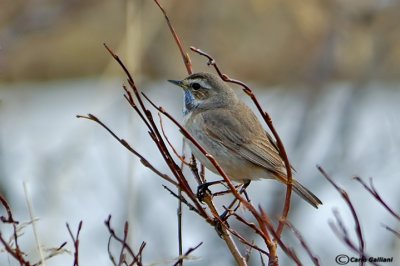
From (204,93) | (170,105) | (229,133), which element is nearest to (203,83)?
(204,93)

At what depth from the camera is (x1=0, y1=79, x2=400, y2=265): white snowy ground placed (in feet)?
25.8

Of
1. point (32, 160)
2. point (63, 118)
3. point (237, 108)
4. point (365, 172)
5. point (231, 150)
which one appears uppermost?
point (63, 118)

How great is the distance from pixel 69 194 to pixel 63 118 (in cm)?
402

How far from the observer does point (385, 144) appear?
32.2ft

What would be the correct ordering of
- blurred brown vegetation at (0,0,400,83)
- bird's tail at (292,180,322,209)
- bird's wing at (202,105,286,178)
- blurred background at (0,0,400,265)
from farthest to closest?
blurred brown vegetation at (0,0,400,83) < blurred background at (0,0,400,265) < bird's wing at (202,105,286,178) < bird's tail at (292,180,322,209)

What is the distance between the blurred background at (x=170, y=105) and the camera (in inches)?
320

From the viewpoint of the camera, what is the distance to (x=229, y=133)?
5.49 metres

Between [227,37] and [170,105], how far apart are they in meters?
2.17

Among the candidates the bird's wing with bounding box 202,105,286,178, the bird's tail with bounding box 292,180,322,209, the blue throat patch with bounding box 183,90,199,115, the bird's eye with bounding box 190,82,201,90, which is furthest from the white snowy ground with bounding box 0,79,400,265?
the bird's tail with bounding box 292,180,322,209

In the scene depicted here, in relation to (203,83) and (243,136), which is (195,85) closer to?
(203,83)

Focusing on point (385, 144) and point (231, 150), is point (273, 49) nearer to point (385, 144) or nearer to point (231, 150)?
point (385, 144)

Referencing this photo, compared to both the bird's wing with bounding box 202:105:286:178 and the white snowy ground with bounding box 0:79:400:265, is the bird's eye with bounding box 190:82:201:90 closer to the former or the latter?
the bird's wing with bounding box 202:105:286:178

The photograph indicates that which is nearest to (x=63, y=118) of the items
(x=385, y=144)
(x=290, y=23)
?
(x=290, y=23)

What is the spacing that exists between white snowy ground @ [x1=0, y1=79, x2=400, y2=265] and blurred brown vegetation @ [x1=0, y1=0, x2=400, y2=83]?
0.50 meters
